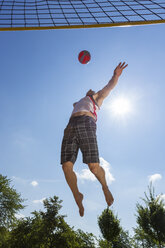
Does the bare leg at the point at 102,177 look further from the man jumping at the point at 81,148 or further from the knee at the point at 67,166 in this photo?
the knee at the point at 67,166

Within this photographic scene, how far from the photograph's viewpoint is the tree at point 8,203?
77.2 feet

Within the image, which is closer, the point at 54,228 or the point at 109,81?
the point at 109,81

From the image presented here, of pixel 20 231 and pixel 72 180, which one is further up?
pixel 20 231

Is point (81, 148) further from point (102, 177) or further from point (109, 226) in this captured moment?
point (109, 226)

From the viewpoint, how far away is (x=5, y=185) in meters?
24.9

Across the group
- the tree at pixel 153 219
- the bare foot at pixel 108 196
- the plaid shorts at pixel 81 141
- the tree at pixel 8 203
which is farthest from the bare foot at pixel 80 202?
the tree at pixel 8 203

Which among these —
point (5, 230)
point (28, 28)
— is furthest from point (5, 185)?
point (28, 28)

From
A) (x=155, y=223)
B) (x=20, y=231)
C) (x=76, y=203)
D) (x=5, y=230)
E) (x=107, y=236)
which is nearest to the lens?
(x=76, y=203)

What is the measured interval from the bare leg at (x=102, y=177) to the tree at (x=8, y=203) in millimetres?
23340

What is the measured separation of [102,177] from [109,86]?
6.50 ft

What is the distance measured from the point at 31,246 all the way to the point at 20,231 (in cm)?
248

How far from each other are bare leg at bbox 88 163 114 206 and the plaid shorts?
10 cm

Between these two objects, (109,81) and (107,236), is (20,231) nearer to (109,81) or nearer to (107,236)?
(107,236)

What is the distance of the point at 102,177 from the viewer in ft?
11.8
